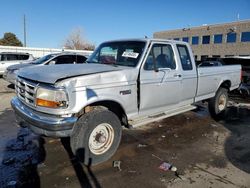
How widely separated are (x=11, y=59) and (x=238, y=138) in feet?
51.7

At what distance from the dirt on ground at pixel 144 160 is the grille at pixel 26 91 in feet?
3.43

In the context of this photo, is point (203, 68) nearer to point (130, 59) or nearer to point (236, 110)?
point (130, 59)

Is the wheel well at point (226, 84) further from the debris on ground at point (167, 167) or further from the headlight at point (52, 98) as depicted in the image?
the headlight at point (52, 98)

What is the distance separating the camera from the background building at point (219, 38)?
129 feet

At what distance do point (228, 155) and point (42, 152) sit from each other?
3.52 m

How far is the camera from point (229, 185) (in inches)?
146

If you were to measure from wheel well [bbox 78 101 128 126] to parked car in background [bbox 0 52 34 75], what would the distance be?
13.8 metres

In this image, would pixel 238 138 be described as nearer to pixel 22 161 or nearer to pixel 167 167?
pixel 167 167

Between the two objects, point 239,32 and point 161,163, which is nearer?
point 161,163

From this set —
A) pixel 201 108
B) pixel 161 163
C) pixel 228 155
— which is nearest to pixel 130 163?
pixel 161 163

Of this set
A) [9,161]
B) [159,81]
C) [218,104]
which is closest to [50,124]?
[9,161]

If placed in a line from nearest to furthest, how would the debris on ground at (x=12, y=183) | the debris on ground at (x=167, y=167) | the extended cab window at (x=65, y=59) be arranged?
the debris on ground at (x=12, y=183)
the debris on ground at (x=167, y=167)
the extended cab window at (x=65, y=59)

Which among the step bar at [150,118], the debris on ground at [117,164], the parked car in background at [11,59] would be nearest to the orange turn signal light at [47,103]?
the debris on ground at [117,164]

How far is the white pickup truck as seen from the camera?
12.3 feet
